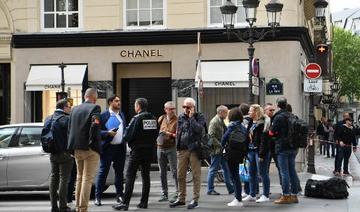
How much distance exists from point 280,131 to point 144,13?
1034cm

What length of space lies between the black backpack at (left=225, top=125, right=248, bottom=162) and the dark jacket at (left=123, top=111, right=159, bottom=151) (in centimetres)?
137

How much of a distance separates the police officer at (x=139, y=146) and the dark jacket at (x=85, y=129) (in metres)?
1.21

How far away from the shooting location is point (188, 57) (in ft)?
67.8

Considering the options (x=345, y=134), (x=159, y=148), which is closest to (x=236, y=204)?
(x=159, y=148)

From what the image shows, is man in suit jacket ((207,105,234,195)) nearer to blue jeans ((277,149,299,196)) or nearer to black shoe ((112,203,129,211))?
blue jeans ((277,149,299,196))

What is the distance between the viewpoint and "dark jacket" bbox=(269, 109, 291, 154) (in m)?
12.0

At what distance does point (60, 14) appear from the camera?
859 inches

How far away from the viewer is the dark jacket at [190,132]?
1147cm

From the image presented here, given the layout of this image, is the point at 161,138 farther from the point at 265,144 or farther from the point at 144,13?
the point at 144,13

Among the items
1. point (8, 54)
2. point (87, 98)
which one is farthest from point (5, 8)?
point (87, 98)

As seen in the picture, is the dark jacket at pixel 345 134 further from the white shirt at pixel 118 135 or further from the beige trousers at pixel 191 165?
the white shirt at pixel 118 135

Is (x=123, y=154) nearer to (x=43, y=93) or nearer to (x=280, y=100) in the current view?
(x=280, y=100)

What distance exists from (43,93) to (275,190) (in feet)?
31.9

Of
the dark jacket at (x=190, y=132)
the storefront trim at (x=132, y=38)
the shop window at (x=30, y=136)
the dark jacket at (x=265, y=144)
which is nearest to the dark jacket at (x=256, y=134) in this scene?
the dark jacket at (x=265, y=144)
